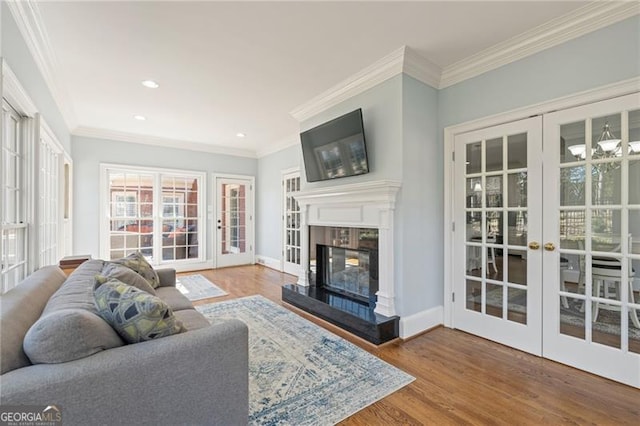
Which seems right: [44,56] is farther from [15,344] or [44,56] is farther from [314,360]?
[314,360]

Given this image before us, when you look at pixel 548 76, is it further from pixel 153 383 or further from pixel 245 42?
pixel 153 383

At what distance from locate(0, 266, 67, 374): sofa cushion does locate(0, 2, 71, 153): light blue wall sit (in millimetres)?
1427

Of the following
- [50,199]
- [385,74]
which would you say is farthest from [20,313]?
[385,74]

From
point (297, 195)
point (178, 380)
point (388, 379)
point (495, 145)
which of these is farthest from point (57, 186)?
point (495, 145)

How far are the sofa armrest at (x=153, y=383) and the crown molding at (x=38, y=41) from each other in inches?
92.5

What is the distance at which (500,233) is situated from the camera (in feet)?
8.80

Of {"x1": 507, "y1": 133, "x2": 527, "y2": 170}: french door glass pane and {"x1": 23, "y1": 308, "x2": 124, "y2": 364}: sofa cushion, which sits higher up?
{"x1": 507, "y1": 133, "x2": 527, "y2": 170}: french door glass pane

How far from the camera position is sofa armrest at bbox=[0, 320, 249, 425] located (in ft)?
3.19

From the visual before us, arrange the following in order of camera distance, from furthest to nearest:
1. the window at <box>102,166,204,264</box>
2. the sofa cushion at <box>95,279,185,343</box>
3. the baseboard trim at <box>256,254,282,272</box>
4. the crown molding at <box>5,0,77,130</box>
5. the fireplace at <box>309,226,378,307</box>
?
the baseboard trim at <box>256,254,282,272</box>, the window at <box>102,166,204,264</box>, the fireplace at <box>309,226,378,307</box>, the crown molding at <box>5,0,77,130</box>, the sofa cushion at <box>95,279,185,343</box>

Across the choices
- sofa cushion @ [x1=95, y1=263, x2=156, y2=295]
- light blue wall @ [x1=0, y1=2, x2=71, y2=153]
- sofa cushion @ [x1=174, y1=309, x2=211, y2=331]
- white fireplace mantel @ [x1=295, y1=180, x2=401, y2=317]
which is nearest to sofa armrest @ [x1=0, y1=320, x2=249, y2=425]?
sofa cushion @ [x1=174, y1=309, x2=211, y2=331]

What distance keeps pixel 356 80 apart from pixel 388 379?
2776 millimetres

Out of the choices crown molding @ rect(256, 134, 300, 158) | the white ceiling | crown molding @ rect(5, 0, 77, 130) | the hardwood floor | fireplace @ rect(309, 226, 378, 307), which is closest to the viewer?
the hardwood floor

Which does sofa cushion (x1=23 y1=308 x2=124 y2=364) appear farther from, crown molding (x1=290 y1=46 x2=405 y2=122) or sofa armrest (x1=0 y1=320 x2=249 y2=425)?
crown molding (x1=290 y1=46 x2=405 y2=122)

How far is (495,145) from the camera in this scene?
8.86 ft
